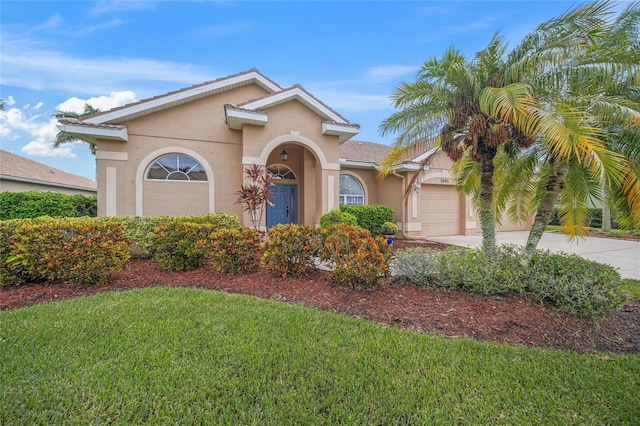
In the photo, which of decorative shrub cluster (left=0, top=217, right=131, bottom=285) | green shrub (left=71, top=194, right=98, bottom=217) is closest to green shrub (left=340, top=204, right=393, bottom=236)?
decorative shrub cluster (left=0, top=217, right=131, bottom=285)

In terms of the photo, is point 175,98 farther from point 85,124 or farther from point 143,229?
point 143,229

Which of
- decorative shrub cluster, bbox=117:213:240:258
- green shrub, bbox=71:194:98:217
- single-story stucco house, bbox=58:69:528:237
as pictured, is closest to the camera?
decorative shrub cluster, bbox=117:213:240:258

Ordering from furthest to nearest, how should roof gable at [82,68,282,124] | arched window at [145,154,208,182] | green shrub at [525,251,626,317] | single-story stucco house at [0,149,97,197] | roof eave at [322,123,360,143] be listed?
single-story stucco house at [0,149,97,197]
roof eave at [322,123,360,143]
arched window at [145,154,208,182]
roof gable at [82,68,282,124]
green shrub at [525,251,626,317]

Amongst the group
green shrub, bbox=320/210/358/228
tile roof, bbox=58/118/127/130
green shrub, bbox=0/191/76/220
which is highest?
tile roof, bbox=58/118/127/130

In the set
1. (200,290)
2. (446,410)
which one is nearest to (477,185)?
(446,410)

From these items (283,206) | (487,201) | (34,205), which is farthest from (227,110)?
(34,205)

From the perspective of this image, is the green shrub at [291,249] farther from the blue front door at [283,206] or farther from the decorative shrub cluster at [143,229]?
the blue front door at [283,206]

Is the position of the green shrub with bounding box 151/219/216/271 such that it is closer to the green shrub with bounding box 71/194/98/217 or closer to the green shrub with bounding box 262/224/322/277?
the green shrub with bounding box 262/224/322/277

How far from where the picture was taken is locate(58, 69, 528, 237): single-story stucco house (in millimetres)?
9445

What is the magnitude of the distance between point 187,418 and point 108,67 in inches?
461

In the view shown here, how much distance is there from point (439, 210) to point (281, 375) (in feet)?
49.0

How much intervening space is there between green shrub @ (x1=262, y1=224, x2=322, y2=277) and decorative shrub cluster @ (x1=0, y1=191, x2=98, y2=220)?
13.1 m

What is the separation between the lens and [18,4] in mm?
5867

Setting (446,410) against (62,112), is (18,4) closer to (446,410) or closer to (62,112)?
(446,410)
